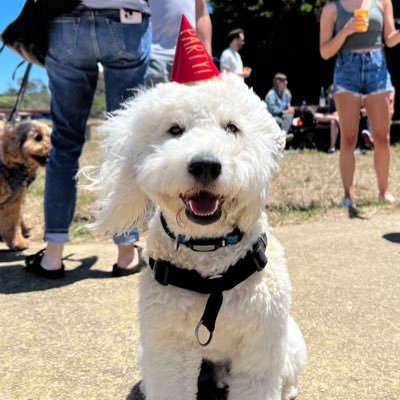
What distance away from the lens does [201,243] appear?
1.75 metres

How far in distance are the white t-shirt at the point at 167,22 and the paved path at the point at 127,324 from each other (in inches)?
60.3

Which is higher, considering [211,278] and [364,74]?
[364,74]

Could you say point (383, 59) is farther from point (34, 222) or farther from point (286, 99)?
point (286, 99)

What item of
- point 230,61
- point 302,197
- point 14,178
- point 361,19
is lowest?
point 302,197

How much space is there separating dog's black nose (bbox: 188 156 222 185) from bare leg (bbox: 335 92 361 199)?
11.1 ft

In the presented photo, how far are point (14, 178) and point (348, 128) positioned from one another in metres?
3.04

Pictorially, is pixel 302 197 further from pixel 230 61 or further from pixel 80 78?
pixel 230 61

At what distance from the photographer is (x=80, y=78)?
291 cm

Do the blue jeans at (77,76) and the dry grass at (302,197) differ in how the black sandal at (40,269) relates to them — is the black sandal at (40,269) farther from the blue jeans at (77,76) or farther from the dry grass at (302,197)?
the dry grass at (302,197)

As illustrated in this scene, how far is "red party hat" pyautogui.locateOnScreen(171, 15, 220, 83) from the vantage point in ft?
6.09

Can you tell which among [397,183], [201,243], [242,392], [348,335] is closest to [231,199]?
[201,243]

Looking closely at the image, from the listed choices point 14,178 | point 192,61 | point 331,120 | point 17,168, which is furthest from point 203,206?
point 331,120

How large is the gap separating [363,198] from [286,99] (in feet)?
23.7

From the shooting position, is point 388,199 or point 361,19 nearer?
point 361,19
